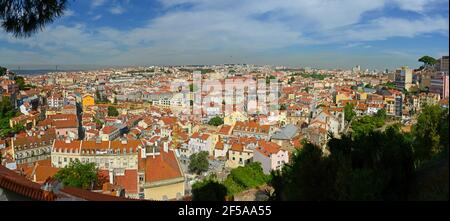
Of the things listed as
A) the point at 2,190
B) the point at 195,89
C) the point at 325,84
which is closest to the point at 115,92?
the point at 195,89

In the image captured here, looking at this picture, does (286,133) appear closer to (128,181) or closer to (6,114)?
(128,181)

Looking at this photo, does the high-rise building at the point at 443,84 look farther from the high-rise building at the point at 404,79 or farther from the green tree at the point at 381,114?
the high-rise building at the point at 404,79

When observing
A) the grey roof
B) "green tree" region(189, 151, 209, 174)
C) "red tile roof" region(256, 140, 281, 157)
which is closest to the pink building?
"red tile roof" region(256, 140, 281, 157)

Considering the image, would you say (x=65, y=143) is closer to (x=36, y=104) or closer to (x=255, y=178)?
(x=255, y=178)

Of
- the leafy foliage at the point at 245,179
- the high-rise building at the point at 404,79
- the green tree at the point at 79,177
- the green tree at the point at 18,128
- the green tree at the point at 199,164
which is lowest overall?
the green tree at the point at 199,164

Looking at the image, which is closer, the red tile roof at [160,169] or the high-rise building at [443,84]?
the high-rise building at [443,84]

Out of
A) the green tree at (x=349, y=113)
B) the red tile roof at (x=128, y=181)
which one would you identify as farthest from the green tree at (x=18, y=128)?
the green tree at (x=349, y=113)

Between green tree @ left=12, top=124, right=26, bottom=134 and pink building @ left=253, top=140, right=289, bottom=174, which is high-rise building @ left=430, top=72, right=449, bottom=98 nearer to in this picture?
pink building @ left=253, top=140, right=289, bottom=174
